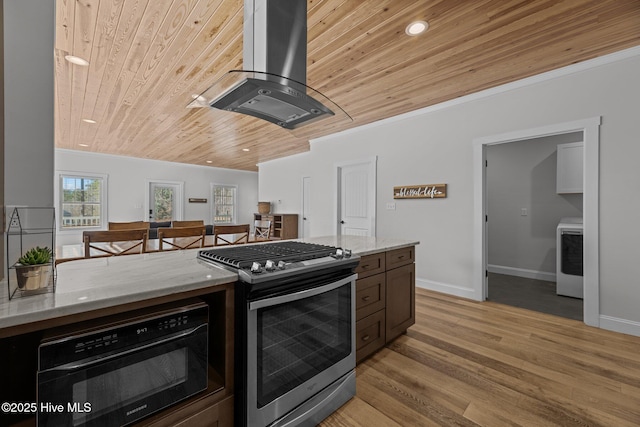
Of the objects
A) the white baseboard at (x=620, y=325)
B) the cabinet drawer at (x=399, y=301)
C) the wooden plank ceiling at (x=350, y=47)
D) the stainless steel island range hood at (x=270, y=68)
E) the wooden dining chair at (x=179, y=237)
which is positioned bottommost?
the white baseboard at (x=620, y=325)

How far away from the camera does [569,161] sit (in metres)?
3.97

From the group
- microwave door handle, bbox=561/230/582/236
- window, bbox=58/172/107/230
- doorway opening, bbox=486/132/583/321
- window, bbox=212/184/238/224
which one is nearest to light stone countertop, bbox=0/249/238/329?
doorway opening, bbox=486/132/583/321

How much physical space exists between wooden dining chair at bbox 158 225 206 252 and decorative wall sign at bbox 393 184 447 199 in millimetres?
2796

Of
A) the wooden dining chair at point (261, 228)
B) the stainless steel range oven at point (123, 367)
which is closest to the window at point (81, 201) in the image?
the wooden dining chair at point (261, 228)

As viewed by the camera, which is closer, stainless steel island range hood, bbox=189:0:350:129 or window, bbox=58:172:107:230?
stainless steel island range hood, bbox=189:0:350:129

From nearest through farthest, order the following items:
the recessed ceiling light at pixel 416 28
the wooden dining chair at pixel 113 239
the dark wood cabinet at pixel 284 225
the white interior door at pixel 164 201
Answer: the recessed ceiling light at pixel 416 28 < the wooden dining chair at pixel 113 239 < the dark wood cabinet at pixel 284 225 < the white interior door at pixel 164 201

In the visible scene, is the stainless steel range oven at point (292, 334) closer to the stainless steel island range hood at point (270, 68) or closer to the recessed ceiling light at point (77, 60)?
the stainless steel island range hood at point (270, 68)

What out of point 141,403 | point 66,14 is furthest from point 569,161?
point 66,14

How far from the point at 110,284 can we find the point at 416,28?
248 centimetres

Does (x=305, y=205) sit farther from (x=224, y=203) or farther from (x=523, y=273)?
(x=523, y=273)

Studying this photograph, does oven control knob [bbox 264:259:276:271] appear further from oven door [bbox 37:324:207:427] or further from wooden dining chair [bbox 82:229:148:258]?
wooden dining chair [bbox 82:229:148:258]

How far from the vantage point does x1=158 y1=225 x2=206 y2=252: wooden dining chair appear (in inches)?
123

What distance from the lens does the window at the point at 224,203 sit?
840 centimetres

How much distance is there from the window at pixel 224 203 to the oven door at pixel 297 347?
752 centimetres
